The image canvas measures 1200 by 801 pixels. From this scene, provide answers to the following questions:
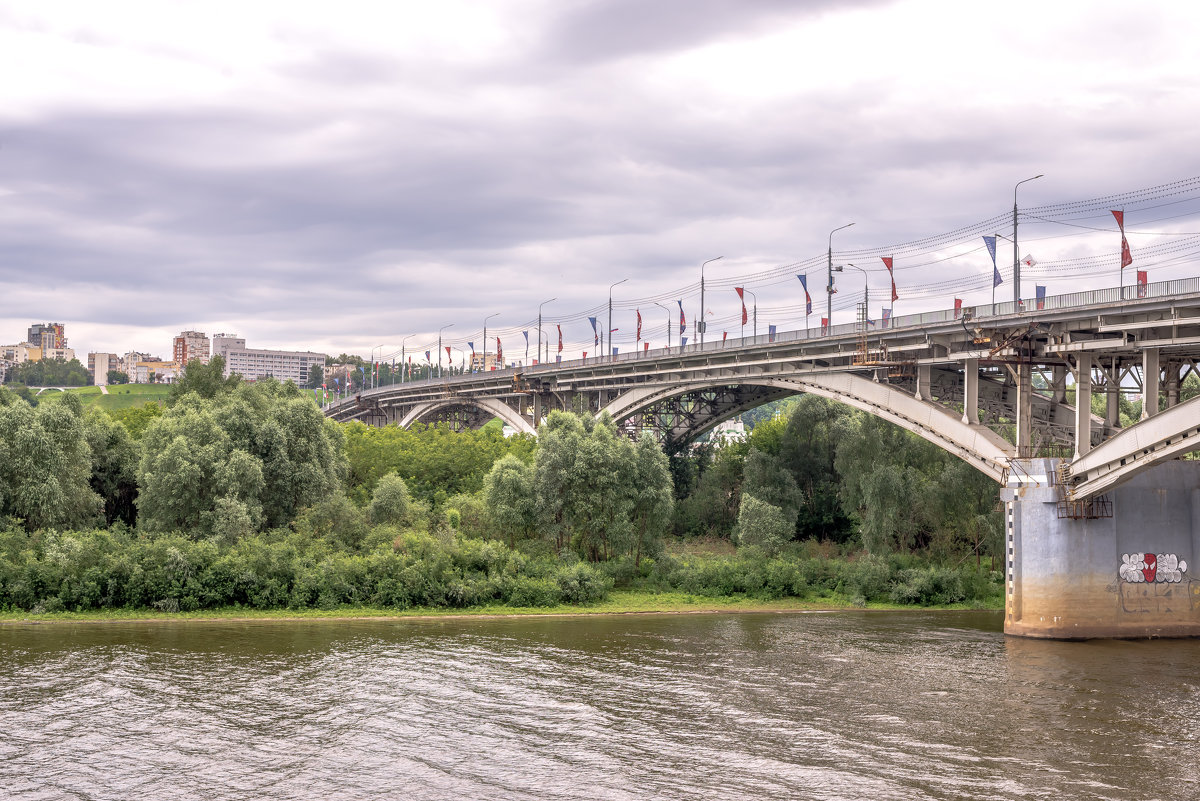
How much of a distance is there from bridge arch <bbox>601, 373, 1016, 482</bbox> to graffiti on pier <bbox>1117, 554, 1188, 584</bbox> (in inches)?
258

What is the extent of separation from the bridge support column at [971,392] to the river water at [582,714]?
10.7 metres

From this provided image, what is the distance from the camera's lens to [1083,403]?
46969 mm

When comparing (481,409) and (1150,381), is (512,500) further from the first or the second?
(481,409)

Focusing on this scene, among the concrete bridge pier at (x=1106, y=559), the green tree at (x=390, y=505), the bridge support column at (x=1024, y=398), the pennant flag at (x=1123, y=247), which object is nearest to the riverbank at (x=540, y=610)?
the concrete bridge pier at (x=1106, y=559)

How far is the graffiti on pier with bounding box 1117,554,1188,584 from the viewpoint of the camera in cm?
4756

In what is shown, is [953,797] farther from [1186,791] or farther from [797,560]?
[797,560]

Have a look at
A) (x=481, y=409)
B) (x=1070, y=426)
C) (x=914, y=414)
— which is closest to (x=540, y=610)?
(x=914, y=414)

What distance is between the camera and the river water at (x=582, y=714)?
25.9 meters

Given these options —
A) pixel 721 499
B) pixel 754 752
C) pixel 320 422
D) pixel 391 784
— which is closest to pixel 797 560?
pixel 721 499

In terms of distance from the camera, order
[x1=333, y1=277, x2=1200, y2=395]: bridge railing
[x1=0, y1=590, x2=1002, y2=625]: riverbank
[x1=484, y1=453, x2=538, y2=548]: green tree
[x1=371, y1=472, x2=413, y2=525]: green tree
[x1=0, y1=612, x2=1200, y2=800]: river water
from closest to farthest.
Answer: [x1=0, y1=612, x2=1200, y2=800]: river water
[x1=333, y1=277, x2=1200, y2=395]: bridge railing
[x1=0, y1=590, x2=1002, y2=625]: riverbank
[x1=484, y1=453, x2=538, y2=548]: green tree
[x1=371, y1=472, x2=413, y2=525]: green tree

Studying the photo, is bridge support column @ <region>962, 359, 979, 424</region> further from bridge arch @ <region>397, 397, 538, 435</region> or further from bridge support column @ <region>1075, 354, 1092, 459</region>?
bridge arch @ <region>397, 397, 538, 435</region>

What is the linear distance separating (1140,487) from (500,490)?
3284 centimetres

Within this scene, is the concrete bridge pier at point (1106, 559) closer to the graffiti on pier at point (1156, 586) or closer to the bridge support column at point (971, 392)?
the graffiti on pier at point (1156, 586)

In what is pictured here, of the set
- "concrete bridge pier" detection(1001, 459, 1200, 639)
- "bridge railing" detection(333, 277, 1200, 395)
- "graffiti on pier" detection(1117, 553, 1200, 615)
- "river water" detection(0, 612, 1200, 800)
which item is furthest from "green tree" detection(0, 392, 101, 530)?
"graffiti on pier" detection(1117, 553, 1200, 615)
